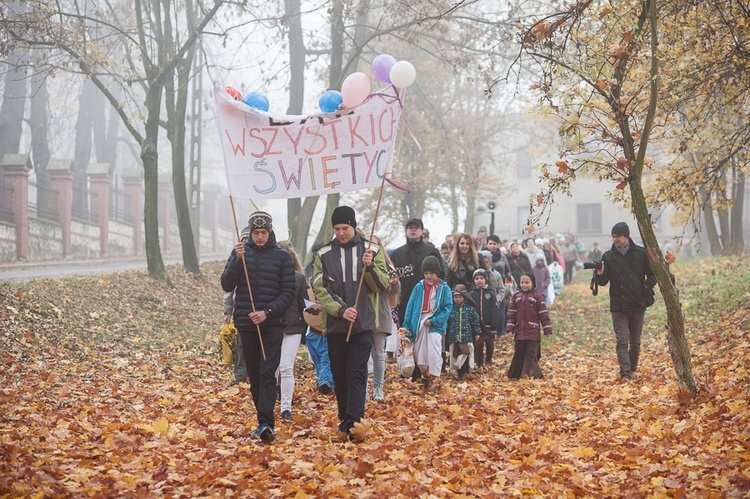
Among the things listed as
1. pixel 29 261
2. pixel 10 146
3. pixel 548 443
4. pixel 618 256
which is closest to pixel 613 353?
pixel 618 256

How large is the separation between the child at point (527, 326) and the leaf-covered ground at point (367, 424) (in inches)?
11.5

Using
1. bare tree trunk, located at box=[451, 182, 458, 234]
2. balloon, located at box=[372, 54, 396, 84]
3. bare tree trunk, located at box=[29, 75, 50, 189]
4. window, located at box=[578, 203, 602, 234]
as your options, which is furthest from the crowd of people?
window, located at box=[578, 203, 602, 234]

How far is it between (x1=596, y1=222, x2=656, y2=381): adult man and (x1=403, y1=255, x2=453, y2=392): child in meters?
2.15

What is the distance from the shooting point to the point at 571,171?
9234mm

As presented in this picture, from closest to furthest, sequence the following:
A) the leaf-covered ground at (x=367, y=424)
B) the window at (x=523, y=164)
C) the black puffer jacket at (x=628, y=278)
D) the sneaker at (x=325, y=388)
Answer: the leaf-covered ground at (x=367, y=424)
the sneaker at (x=325, y=388)
the black puffer jacket at (x=628, y=278)
the window at (x=523, y=164)

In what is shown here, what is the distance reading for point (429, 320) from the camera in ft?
36.1

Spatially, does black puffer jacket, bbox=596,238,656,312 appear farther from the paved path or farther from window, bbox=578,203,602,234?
window, bbox=578,203,602,234

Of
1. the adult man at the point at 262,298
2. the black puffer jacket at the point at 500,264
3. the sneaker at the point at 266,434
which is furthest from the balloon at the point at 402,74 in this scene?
the black puffer jacket at the point at 500,264

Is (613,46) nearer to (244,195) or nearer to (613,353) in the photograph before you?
(244,195)

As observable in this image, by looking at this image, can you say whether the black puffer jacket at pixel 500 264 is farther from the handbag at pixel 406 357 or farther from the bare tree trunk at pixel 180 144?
the bare tree trunk at pixel 180 144

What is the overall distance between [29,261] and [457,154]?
61.2 ft

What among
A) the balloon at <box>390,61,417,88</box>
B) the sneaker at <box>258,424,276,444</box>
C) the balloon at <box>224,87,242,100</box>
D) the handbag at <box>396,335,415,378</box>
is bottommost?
the sneaker at <box>258,424,276,444</box>

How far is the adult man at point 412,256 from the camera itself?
12.5 m

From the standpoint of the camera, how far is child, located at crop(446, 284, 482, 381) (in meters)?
12.1
